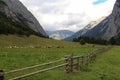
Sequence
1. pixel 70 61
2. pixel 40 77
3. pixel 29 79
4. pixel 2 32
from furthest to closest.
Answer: pixel 2 32, pixel 70 61, pixel 40 77, pixel 29 79

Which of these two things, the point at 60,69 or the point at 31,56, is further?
the point at 31,56

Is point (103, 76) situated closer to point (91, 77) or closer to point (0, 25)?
point (91, 77)

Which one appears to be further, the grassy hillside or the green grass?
the grassy hillside

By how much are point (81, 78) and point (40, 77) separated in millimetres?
3809

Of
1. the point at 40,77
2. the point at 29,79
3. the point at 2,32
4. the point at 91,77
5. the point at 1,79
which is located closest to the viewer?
the point at 1,79

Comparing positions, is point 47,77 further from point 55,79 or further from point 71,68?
point 71,68

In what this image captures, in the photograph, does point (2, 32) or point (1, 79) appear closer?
point (1, 79)

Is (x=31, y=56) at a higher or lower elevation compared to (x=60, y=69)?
higher

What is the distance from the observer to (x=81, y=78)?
25797 mm

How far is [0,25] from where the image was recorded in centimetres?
16825

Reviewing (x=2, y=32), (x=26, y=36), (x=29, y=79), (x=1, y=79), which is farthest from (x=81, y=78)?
(x=26, y=36)

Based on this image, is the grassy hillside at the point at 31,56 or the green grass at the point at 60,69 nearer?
the green grass at the point at 60,69

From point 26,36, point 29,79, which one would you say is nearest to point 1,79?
point 29,79

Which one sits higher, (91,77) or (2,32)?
(2,32)
